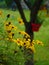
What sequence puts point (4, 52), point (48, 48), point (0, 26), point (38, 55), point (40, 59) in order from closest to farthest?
point (4, 52) < point (0, 26) < point (40, 59) < point (38, 55) < point (48, 48)

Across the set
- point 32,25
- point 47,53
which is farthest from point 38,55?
point 32,25

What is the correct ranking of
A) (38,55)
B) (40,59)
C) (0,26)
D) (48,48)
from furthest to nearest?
1. (48,48)
2. (38,55)
3. (40,59)
4. (0,26)

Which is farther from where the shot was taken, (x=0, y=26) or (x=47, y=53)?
(x=47, y=53)

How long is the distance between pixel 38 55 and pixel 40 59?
646mm

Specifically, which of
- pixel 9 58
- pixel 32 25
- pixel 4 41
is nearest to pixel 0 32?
pixel 4 41

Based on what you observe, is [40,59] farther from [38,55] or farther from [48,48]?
[48,48]

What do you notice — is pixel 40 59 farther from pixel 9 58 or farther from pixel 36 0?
pixel 9 58

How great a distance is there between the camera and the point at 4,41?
4.43 metres

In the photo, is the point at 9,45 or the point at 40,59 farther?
the point at 40,59

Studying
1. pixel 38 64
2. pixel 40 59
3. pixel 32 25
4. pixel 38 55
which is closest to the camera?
pixel 32 25

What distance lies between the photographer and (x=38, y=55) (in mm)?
10383

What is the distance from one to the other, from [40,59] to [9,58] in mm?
5584

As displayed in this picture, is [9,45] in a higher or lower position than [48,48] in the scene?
higher

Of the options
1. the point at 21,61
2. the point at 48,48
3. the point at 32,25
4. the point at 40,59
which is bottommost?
the point at 48,48
